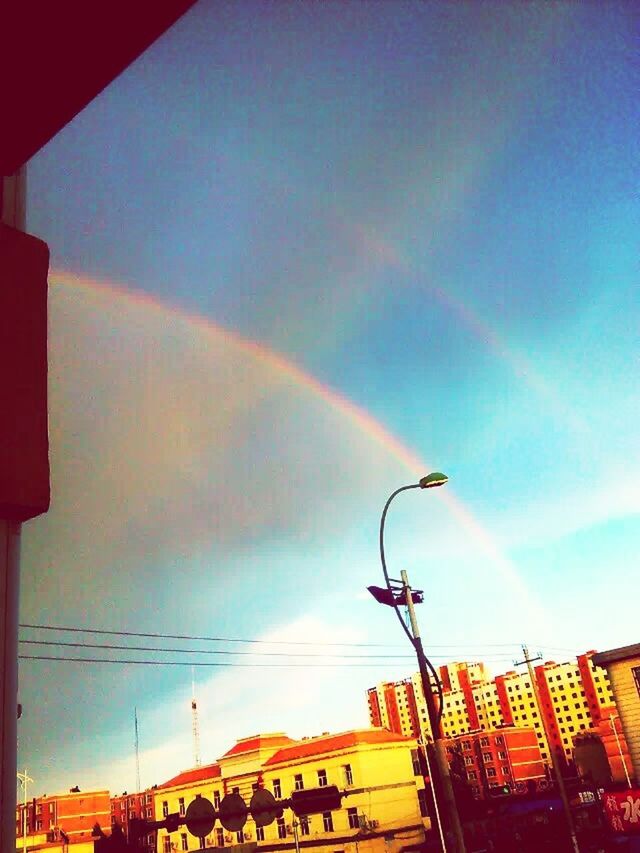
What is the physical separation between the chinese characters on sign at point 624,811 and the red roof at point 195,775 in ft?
166

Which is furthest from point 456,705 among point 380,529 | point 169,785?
point 380,529

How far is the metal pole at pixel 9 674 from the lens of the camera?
1.18m

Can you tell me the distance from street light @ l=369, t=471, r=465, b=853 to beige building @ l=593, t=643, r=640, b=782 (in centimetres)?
1585

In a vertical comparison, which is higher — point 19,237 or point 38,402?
point 19,237

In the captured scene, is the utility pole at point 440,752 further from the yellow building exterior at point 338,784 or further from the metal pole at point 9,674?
the yellow building exterior at point 338,784

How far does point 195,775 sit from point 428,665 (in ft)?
219

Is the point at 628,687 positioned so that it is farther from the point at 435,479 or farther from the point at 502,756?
the point at 502,756

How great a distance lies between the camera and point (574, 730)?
13975 centimetres

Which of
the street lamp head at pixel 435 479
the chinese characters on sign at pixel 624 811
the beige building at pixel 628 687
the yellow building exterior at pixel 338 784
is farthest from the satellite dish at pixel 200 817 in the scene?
the yellow building exterior at pixel 338 784

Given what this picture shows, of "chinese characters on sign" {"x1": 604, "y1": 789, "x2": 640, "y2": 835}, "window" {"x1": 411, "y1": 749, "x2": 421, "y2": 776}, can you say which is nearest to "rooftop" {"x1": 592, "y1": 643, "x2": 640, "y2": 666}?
"chinese characters on sign" {"x1": 604, "y1": 789, "x2": 640, "y2": 835}

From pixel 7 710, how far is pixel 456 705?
16226cm

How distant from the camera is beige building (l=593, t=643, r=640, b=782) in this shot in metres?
24.4

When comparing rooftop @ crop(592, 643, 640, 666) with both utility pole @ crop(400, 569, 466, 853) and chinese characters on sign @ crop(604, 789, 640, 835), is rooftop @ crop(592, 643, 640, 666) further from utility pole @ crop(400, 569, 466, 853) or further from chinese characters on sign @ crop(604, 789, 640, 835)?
utility pole @ crop(400, 569, 466, 853)

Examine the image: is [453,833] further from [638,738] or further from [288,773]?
[288,773]
